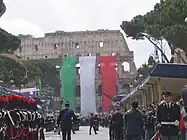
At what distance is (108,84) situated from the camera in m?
72.7

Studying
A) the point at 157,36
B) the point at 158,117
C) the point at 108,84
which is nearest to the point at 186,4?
the point at 157,36

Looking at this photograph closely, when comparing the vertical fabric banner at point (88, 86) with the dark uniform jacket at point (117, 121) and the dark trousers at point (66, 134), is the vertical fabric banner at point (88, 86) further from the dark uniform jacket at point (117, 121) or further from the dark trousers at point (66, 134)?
the dark trousers at point (66, 134)

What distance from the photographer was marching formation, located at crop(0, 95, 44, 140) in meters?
17.3

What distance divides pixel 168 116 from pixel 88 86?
53714 millimetres

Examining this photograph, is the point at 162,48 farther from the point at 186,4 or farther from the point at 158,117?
the point at 158,117

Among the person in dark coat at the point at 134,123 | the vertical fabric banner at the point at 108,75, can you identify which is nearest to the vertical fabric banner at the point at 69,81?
the vertical fabric banner at the point at 108,75

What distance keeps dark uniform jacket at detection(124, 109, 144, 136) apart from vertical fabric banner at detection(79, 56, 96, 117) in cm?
4903

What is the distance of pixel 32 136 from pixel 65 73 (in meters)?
52.1

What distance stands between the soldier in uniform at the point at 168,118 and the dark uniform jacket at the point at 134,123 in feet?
9.29

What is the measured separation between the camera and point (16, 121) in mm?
18188

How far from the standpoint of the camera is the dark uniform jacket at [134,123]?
60.0 feet

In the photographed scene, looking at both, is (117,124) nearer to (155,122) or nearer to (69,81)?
(155,122)

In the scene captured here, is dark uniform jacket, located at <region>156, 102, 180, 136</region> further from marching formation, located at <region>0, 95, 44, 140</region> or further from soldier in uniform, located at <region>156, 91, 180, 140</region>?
marching formation, located at <region>0, 95, 44, 140</region>

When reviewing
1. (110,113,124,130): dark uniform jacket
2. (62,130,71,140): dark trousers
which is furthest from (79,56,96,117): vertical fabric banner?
(62,130,71,140): dark trousers
